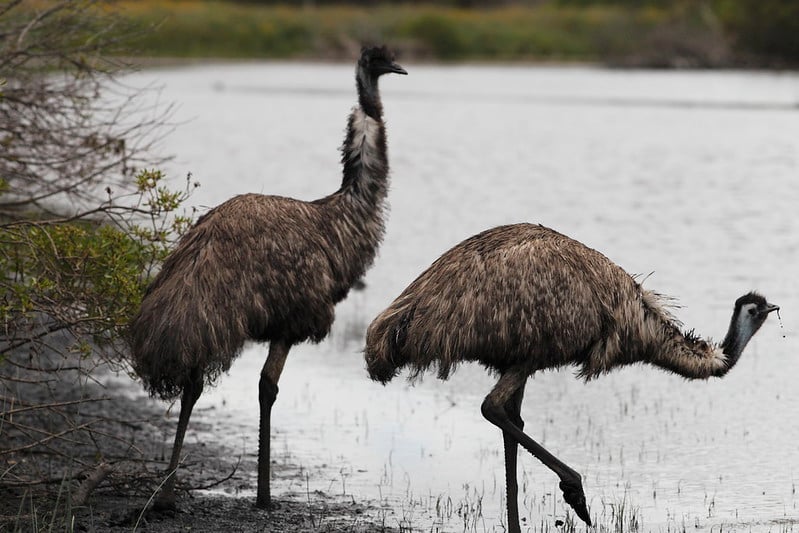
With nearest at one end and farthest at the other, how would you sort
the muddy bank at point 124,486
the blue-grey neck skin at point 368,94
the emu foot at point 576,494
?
the muddy bank at point 124,486 < the emu foot at point 576,494 < the blue-grey neck skin at point 368,94

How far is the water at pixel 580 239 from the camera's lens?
28.0ft

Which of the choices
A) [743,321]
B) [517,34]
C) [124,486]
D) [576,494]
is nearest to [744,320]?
[743,321]

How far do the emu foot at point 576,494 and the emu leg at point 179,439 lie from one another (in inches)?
71.5

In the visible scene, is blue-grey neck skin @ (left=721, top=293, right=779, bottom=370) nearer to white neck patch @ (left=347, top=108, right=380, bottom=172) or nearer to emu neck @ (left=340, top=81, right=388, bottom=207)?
emu neck @ (left=340, top=81, right=388, bottom=207)

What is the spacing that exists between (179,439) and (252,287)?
810 millimetres

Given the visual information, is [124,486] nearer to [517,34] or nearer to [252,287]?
[252,287]

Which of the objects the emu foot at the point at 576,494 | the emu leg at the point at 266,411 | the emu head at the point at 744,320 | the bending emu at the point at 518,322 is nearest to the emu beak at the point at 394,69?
the bending emu at the point at 518,322

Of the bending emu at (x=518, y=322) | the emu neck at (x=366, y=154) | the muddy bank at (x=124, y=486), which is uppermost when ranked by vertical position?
the emu neck at (x=366, y=154)

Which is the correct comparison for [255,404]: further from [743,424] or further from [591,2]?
[591,2]

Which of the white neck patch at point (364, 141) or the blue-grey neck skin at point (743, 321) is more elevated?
the white neck patch at point (364, 141)

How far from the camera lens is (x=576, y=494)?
7.09 meters

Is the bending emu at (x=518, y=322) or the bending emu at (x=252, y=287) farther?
the bending emu at (x=252, y=287)

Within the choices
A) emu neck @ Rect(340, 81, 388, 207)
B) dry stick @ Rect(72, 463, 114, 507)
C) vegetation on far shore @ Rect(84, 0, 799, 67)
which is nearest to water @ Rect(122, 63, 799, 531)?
dry stick @ Rect(72, 463, 114, 507)

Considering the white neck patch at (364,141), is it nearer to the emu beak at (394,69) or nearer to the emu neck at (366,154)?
the emu neck at (366,154)
